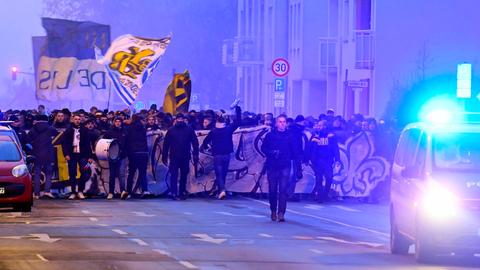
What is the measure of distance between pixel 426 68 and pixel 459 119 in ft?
98.7

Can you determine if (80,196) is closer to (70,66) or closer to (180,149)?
(180,149)

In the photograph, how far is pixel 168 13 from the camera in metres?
112

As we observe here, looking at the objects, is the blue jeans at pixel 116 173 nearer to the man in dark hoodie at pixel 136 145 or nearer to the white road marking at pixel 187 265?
the man in dark hoodie at pixel 136 145

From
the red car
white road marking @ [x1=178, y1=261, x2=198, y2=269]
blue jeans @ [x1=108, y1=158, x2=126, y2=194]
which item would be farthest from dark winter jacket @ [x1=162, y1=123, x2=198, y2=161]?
white road marking @ [x1=178, y1=261, x2=198, y2=269]

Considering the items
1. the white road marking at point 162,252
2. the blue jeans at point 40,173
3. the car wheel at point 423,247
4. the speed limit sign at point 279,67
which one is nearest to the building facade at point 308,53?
the speed limit sign at point 279,67

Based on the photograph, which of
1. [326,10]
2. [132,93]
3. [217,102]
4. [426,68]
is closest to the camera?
[132,93]

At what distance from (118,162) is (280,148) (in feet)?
22.9

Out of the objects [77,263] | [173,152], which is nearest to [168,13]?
[173,152]

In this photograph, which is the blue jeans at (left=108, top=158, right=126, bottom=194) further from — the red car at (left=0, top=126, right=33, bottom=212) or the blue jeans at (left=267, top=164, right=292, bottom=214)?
the blue jeans at (left=267, top=164, right=292, bottom=214)

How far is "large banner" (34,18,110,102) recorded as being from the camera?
137 ft

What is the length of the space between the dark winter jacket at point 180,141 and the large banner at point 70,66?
422 inches

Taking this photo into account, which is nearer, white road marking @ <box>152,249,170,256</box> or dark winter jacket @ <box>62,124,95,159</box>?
white road marking @ <box>152,249,170,256</box>

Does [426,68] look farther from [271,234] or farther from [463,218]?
[463,218]

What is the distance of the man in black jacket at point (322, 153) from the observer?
31.1 meters
